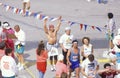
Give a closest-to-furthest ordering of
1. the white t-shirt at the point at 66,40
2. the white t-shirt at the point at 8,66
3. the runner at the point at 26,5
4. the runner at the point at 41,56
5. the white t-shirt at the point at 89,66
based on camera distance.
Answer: the white t-shirt at the point at 8,66 → the white t-shirt at the point at 89,66 → the runner at the point at 41,56 → the white t-shirt at the point at 66,40 → the runner at the point at 26,5

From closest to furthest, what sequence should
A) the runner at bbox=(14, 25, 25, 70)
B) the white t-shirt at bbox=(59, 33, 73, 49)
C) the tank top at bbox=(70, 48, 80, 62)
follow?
the tank top at bbox=(70, 48, 80, 62)
the white t-shirt at bbox=(59, 33, 73, 49)
the runner at bbox=(14, 25, 25, 70)

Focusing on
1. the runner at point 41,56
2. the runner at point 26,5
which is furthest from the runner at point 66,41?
the runner at point 26,5

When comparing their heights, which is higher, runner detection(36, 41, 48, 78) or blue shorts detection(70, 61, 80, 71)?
runner detection(36, 41, 48, 78)

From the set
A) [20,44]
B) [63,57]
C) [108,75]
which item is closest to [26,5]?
[20,44]

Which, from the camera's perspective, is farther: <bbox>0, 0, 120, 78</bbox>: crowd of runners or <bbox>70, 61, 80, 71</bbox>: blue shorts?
<bbox>70, 61, 80, 71</bbox>: blue shorts

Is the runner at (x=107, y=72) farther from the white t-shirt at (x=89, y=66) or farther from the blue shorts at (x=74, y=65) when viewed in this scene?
the blue shorts at (x=74, y=65)

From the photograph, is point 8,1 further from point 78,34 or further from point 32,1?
point 78,34

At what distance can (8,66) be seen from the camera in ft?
41.4

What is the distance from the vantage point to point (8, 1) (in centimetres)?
3014

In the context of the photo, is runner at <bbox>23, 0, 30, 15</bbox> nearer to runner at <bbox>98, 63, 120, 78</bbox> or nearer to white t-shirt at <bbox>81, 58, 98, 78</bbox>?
white t-shirt at <bbox>81, 58, 98, 78</bbox>

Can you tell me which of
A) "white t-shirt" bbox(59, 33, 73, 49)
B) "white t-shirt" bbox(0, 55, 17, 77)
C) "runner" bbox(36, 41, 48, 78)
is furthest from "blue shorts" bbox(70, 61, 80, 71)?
"white t-shirt" bbox(0, 55, 17, 77)

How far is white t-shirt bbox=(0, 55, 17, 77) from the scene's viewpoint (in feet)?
41.3

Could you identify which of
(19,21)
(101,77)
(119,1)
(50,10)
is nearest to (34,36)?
(19,21)

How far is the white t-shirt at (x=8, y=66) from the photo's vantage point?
12.6 metres
